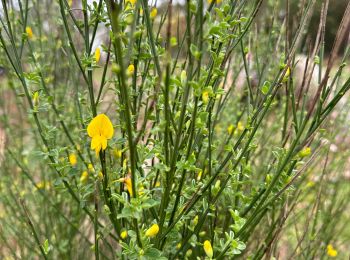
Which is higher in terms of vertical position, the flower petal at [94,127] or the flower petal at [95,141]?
the flower petal at [94,127]

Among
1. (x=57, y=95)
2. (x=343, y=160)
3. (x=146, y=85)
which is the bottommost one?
(x=343, y=160)

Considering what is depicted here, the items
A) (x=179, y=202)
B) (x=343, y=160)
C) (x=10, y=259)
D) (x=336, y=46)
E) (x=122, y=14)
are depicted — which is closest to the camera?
(x=336, y=46)

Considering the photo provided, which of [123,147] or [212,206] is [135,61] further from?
[212,206]

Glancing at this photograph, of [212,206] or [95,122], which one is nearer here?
[95,122]

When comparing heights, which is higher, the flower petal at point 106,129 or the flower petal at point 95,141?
the flower petal at point 106,129

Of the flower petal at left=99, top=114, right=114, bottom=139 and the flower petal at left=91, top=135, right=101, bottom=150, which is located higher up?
the flower petal at left=99, top=114, right=114, bottom=139

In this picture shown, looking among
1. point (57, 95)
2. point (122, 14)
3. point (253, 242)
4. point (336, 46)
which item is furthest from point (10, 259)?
point (336, 46)

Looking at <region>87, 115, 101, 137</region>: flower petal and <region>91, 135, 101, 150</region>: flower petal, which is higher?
<region>87, 115, 101, 137</region>: flower petal

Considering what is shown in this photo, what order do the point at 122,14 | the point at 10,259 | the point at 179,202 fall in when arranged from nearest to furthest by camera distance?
the point at 122,14
the point at 179,202
the point at 10,259
